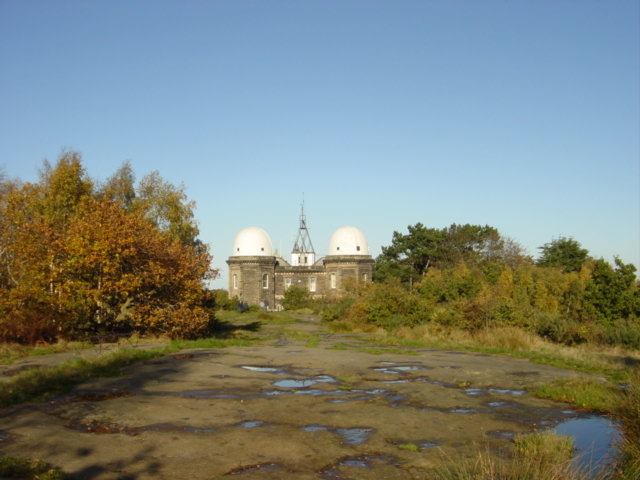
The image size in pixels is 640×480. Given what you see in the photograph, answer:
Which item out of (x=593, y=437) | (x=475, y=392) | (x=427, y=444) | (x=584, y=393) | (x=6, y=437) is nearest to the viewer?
(x=6, y=437)

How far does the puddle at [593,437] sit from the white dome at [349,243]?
46.5m

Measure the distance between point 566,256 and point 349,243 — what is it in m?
20.3

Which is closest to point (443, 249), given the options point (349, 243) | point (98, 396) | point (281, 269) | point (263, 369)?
point (349, 243)

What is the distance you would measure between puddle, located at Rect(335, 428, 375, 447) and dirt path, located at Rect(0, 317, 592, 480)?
1 centimetres

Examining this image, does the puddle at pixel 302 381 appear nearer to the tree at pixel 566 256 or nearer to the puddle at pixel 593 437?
the puddle at pixel 593 437

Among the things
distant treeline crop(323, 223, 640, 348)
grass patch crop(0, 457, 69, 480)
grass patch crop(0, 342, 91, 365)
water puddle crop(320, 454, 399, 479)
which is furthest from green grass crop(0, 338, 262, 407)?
distant treeline crop(323, 223, 640, 348)

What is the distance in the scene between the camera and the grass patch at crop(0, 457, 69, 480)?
5246 millimetres

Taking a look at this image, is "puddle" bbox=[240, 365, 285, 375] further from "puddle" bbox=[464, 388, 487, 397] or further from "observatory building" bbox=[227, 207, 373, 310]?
"observatory building" bbox=[227, 207, 373, 310]

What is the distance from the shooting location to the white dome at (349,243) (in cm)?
5534

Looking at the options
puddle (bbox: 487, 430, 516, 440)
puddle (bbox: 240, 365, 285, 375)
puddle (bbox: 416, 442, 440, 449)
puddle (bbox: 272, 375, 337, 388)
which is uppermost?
puddle (bbox: 240, 365, 285, 375)

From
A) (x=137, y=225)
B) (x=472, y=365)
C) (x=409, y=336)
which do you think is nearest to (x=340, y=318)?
(x=409, y=336)

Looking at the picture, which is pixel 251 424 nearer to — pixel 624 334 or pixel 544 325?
pixel 624 334

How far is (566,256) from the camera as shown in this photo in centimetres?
5262

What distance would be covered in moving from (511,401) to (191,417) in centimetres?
546
